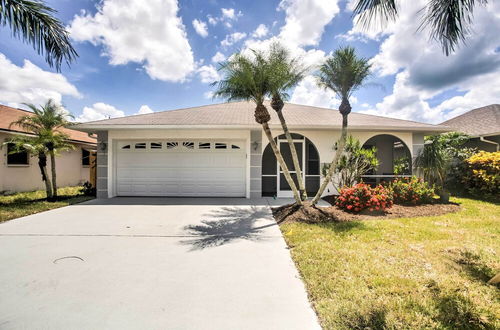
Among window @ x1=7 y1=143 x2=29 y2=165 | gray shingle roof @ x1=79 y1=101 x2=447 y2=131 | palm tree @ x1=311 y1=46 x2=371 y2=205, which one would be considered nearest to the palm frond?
palm tree @ x1=311 y1=46 x2=371 y2=205

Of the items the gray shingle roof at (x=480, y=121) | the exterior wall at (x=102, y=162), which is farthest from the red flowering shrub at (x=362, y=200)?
the gray shingle roof at (x=480, y=121)

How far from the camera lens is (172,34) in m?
8.83

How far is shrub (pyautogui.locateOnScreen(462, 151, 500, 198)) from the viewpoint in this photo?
883 cm

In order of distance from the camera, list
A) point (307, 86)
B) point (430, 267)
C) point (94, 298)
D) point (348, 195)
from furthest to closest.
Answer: point (307, 86)
point (348, 195)
point (430, 267)
point (94, 298)

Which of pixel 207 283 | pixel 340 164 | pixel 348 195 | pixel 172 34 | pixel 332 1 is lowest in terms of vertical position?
pixel 207 283

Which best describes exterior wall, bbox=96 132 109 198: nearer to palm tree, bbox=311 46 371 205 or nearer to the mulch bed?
the mulch bed

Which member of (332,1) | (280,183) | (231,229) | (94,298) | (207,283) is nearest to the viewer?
(94,298)

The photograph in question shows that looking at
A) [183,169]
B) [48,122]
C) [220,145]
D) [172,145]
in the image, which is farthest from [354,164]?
[48,122]

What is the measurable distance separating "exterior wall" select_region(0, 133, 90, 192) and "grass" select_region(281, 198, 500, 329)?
40.3 feet

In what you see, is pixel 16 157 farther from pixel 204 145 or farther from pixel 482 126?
pixel 482 126

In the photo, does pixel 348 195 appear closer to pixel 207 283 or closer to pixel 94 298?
pixel 207 283

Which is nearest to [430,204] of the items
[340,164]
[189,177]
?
[340,164]

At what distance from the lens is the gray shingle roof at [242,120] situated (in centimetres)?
913

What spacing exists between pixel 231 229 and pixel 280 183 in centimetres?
568
